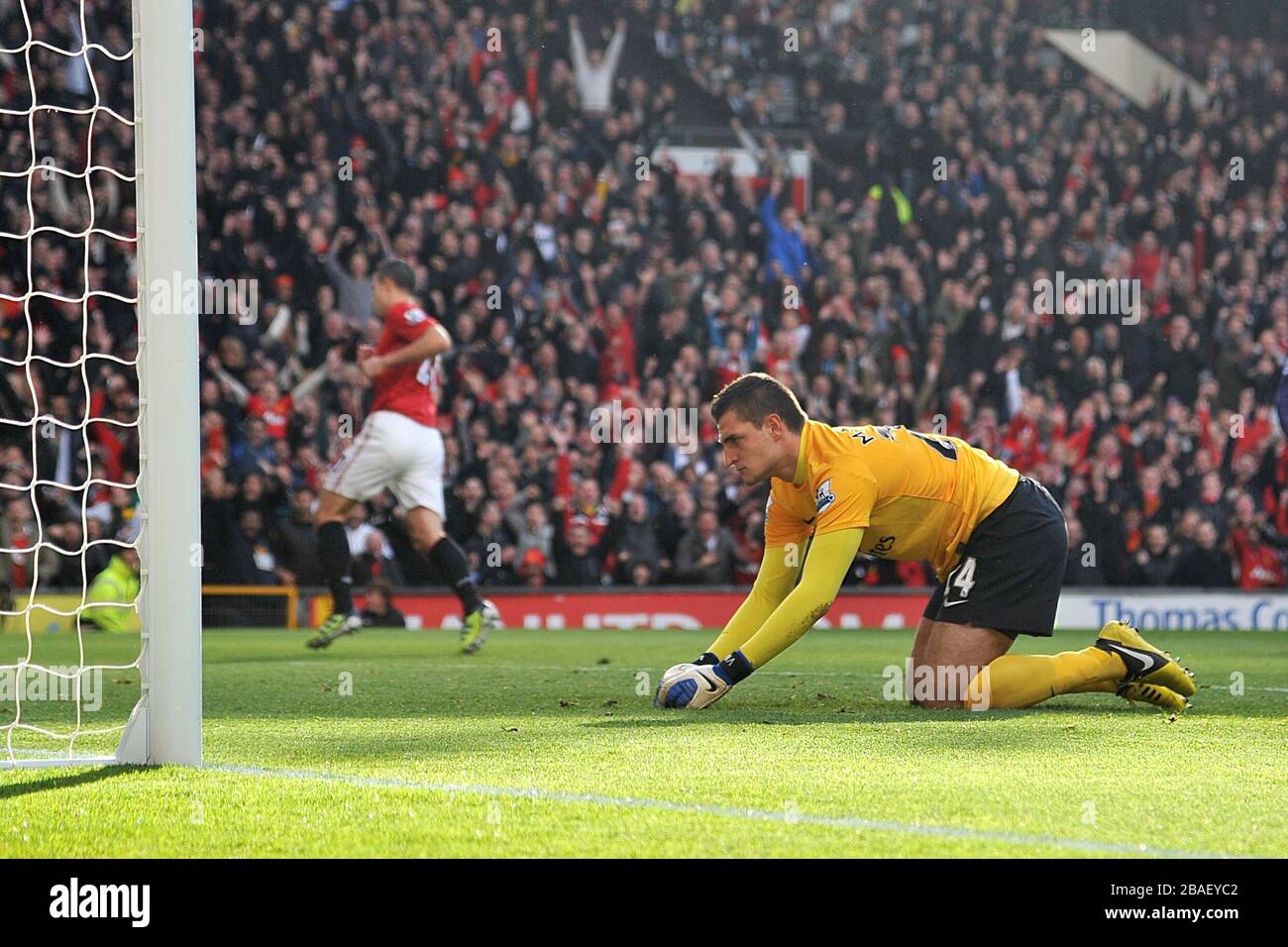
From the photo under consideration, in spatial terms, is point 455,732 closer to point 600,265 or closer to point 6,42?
point 600,265

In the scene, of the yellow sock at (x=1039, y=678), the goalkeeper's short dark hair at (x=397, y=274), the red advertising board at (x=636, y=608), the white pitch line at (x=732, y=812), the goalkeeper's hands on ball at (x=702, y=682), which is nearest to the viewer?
the white pitch line at (x=732, y=812)

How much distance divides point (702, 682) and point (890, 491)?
0.98m

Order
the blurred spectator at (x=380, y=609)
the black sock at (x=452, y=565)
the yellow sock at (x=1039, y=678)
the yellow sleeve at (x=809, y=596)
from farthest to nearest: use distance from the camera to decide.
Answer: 1. the blurred spectator at (x=380, y=609)
2. the black sock at (x=452, y=565)
3. the yellow sock at (x=1039, y=678)
4. the yellow sleeve at (x=809, y=596)

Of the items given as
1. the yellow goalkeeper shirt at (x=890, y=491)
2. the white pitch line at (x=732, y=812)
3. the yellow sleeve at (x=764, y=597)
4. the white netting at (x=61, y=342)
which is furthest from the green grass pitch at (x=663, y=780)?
the white netting at (x=61, y=342)

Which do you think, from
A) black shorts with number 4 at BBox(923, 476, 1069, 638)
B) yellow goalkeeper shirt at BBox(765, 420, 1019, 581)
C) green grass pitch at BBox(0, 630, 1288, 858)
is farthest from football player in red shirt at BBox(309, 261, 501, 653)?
black shorts with number 4 at BBox(923, 476, 1069, 638)

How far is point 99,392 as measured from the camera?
1423 cm

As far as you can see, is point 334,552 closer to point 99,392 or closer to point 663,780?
point 99,392

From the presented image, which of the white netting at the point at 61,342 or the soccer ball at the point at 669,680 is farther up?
the white netting at the point at 61,342

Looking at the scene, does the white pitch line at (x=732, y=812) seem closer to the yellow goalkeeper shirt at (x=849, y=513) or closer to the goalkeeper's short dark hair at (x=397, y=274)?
the yellow goalkeeper shirt at (x=849, y=513)

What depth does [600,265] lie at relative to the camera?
54.5ft

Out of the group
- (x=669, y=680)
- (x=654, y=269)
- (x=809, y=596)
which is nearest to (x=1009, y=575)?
(x=809, y=596)

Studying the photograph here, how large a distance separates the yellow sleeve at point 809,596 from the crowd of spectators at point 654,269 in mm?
8931

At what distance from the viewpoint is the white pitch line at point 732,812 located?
3.33m

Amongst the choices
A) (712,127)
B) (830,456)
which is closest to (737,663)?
(830,456)
